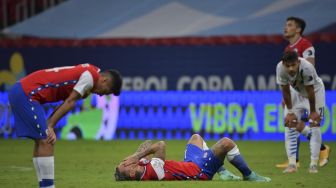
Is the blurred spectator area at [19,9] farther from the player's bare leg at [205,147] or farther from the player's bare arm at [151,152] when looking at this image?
the player's bare arm at [151,152]

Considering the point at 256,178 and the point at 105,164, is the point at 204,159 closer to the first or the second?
the point at 256,178

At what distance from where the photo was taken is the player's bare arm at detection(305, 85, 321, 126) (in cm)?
1190

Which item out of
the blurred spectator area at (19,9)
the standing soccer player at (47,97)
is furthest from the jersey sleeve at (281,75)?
the blurred spectator area at (19,9)

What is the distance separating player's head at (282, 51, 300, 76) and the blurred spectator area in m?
12.4

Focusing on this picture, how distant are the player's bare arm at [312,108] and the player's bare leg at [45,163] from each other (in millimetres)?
4288

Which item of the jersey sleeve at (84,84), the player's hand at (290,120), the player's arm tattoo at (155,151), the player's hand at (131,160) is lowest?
the player's hand at (131,160)

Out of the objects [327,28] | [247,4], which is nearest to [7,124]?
[247,4]

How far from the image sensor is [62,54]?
21391mm

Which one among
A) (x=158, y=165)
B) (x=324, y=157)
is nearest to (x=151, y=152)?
(x=158, y=165)

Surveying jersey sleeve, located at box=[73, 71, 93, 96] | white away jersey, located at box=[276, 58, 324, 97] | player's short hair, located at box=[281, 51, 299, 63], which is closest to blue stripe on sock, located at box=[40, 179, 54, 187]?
jersey sleeve, located at box=[73, 71, 93, 96]

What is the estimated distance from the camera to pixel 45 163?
29.7 feet

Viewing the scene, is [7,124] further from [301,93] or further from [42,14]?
[301,93]

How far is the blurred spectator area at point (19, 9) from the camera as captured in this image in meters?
22.8

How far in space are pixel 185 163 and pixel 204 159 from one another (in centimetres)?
27
